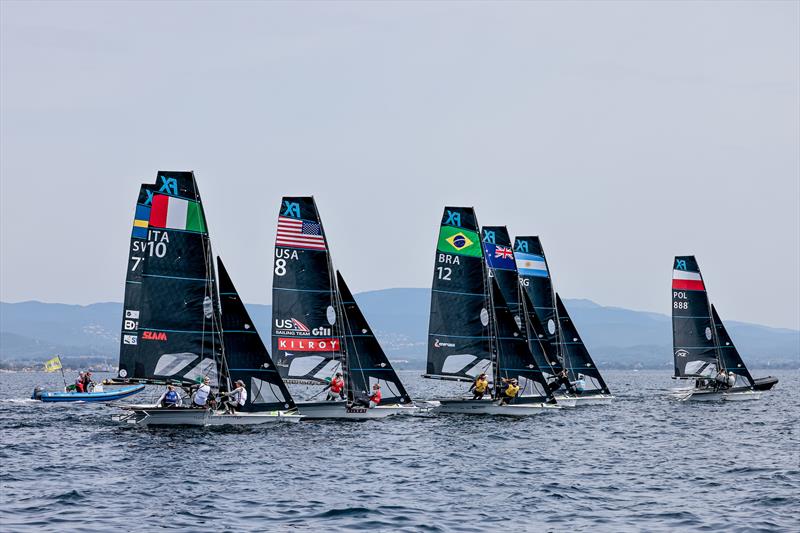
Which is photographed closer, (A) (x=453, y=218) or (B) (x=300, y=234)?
(B) (x=300, y=234)

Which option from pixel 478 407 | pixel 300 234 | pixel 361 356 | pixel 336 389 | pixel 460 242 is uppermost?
pixel 460 242

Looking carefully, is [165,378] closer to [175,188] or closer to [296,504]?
[175,188]

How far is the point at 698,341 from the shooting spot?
2785 inches

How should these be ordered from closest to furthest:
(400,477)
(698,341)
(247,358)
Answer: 1. (400,477)
2. (247,358)
3. (698,341)

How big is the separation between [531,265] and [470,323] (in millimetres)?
18511

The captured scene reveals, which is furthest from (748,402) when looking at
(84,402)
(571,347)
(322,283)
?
(84,402)

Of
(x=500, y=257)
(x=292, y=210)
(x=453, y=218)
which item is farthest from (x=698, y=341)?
(x=292, y=210)

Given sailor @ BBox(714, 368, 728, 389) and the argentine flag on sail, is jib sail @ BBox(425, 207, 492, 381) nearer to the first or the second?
the argentine flag on sail

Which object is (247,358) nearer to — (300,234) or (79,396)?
(300,234)

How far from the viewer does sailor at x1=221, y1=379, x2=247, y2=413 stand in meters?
41.2

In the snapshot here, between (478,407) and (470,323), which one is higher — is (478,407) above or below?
below

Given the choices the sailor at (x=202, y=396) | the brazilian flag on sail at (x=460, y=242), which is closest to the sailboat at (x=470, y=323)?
the brazilian flag on sail at (x=460, y=242)

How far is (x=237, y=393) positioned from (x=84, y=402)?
2556cm

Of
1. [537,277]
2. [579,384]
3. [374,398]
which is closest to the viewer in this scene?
[374,398]
